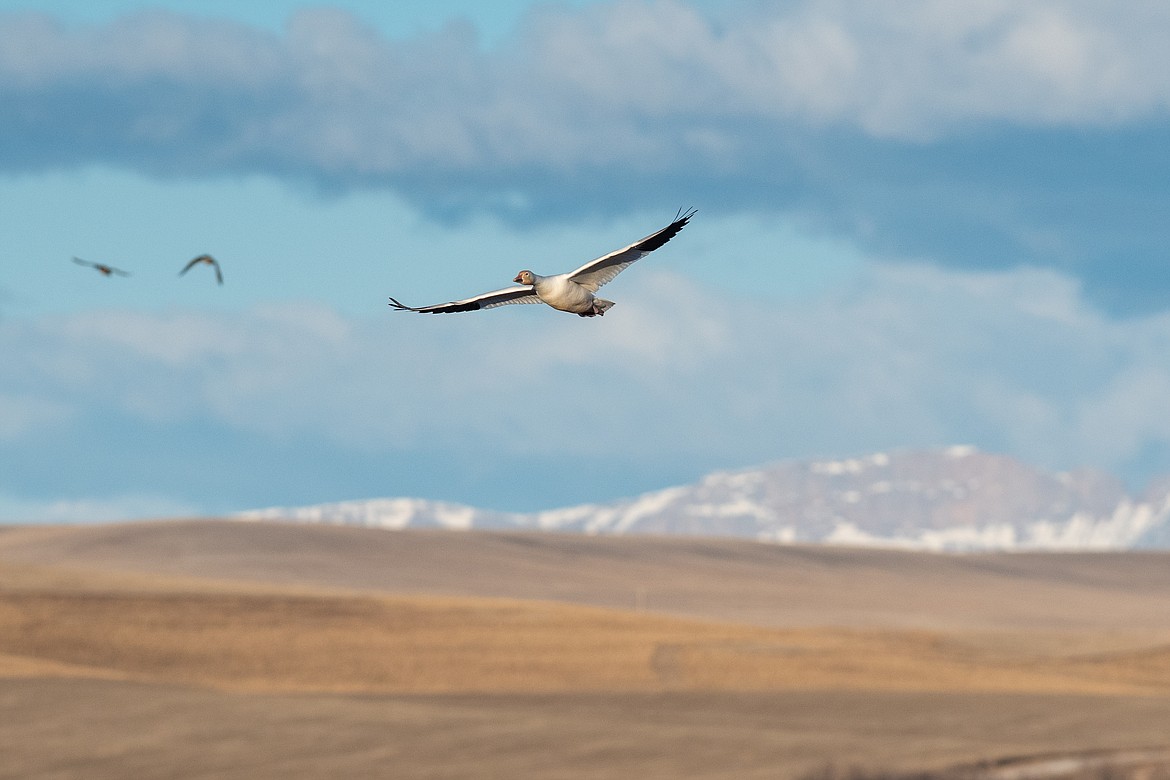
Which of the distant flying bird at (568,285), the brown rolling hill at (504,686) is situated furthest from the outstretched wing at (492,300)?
the brown rolling hill at (504,686)

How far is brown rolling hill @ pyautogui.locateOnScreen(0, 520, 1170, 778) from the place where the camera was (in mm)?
38781

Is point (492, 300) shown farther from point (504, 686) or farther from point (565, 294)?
point (504, 686)

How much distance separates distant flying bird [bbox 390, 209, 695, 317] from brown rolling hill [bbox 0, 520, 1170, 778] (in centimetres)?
2380

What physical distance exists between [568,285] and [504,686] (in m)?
43.5

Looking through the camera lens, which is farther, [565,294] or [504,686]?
[504,686]

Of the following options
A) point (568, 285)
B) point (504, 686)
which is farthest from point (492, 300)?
point (504, 686)

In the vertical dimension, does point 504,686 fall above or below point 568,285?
below

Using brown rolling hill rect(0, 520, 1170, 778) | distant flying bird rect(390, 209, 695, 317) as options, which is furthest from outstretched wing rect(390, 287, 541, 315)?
brown rolling hill rect(0, 520, 1170, 778)

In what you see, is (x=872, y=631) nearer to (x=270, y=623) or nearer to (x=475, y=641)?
(x=475, y=641)

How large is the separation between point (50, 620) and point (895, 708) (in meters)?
31.0

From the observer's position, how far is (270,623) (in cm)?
6588

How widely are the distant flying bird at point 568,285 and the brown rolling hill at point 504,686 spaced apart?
23.8 m

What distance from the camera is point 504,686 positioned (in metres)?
55.0

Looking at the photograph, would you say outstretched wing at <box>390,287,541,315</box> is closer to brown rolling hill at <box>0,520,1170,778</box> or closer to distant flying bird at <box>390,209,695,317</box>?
distant flying bird at <box>390,209,695,317</box>
